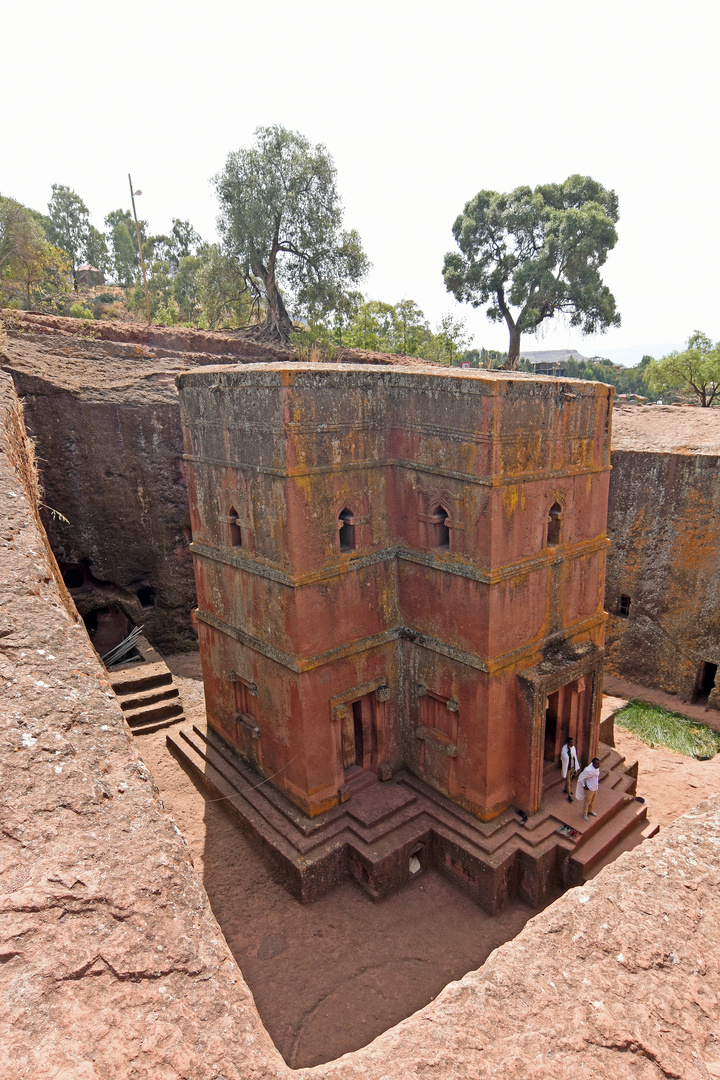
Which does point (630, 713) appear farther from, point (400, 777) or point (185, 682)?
point (185, 682)

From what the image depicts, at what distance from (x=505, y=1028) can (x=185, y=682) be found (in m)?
Answer: 13.9

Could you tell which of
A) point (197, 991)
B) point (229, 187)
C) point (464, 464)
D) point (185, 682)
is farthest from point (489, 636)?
point (229, 187)

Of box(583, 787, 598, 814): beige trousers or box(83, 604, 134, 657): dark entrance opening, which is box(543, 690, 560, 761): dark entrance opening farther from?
box(83, 604, 134, 657): dark entrance opening

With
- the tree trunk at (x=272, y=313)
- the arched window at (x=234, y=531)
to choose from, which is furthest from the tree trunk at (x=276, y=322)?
the arched window at (x=234, y=531)

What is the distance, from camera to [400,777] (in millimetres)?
9930

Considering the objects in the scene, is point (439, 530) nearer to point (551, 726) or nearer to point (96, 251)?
point (551, 726)

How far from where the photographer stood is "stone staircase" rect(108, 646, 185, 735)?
41.4 feet

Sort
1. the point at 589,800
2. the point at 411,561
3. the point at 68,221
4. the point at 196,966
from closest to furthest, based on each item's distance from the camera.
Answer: the point at 196,966
the point at 589,800
the point at 411,561
the point at 68,221

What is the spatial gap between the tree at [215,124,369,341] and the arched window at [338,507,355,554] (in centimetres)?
2056

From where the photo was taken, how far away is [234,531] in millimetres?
9594

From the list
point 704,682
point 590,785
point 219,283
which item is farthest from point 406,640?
point 219,283

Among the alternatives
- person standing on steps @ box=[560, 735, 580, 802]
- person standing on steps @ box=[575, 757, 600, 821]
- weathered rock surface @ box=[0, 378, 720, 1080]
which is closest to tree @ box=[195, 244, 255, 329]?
person standing on steps @ box=[560, 735, 580, 802]

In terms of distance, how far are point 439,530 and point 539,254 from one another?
2468cm

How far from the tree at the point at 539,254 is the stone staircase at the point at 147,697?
24286 mm
